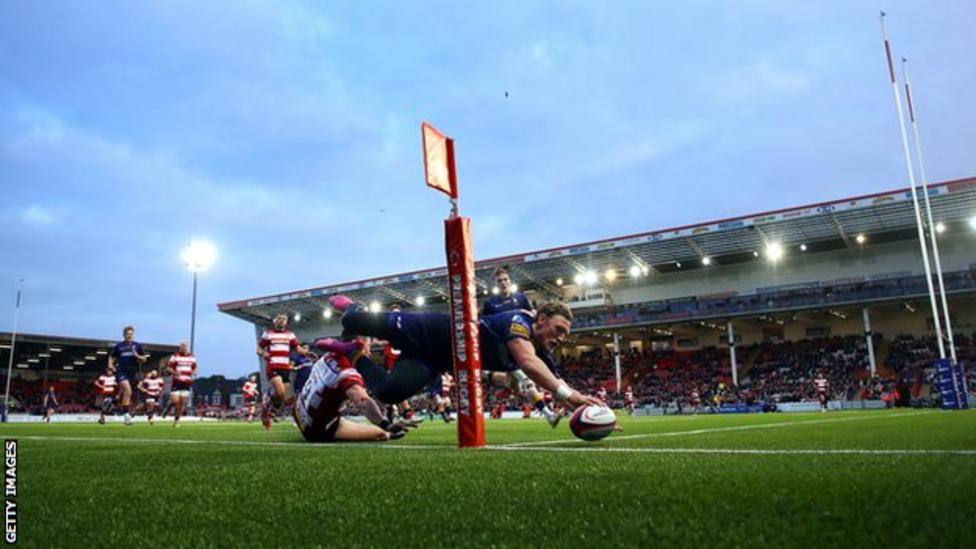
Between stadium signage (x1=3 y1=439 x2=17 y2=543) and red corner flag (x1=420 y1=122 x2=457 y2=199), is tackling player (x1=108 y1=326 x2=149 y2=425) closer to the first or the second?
red corner flag (x1=420 y1=122 x2=457 y2=199)

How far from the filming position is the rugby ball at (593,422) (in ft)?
16.4

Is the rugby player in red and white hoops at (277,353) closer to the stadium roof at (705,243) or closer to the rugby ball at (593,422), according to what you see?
the rugby ball at (593,422)

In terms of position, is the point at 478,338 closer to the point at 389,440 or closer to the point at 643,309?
the point at 389,440

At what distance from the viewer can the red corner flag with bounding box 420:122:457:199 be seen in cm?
549

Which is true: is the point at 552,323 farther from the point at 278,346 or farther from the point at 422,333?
the point at 278,346

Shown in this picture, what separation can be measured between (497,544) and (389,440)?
5018 mm

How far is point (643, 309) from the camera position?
135 feet

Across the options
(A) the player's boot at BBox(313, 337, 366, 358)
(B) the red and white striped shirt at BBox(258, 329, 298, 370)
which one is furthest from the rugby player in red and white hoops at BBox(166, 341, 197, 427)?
(A) the player's boot at BBox(313, 337, 366, 358)

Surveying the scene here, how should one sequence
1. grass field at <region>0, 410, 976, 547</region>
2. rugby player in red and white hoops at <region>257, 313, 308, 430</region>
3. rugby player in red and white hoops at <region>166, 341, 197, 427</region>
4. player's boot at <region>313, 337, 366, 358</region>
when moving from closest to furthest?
1. grass field at <region>0, 410, 976, 547</region>
2. player's boot at <region>313, 337, 366, 358</region>
3. rugby player in red and white hoops at <region>257, 313, 308, 430</region>
4. rugby player in red and white hoops at <region>166, 341, 197, 427</region>

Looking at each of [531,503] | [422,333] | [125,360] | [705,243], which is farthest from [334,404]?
[705,243]

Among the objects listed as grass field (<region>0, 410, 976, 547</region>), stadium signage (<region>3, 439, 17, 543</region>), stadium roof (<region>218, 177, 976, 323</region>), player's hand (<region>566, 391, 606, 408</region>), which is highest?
stadium roof (<region>218, 177, 976, 323</region>)

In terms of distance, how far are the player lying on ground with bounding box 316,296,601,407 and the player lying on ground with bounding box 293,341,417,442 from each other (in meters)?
0.22

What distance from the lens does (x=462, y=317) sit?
5.26m

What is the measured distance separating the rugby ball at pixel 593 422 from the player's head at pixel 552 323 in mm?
649
